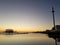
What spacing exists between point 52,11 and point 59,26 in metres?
14.0

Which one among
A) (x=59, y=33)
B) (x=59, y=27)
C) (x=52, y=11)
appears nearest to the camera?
(x=59, y=33)

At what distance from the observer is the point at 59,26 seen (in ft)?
147

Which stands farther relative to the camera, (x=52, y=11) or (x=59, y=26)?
(x=59, y=26)

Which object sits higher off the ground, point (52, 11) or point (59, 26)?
point (52, 11)

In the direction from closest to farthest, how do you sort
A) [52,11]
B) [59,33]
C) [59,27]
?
[59,33], [52,11], [59,27]

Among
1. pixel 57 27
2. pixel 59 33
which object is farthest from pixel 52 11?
pixel 57 27

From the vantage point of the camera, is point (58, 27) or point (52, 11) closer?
point (52, 11)

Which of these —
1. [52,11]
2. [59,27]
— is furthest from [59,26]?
[52,11]

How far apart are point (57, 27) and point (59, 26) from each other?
68 cm

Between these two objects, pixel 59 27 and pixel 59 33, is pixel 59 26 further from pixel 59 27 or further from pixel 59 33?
pixel 59 33

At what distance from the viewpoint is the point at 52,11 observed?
3183cm

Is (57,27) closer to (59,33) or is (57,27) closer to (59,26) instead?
(59,26)

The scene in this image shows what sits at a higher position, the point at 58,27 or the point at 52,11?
the point at 52,11

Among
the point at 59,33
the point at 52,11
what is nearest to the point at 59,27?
the point at 52,11
